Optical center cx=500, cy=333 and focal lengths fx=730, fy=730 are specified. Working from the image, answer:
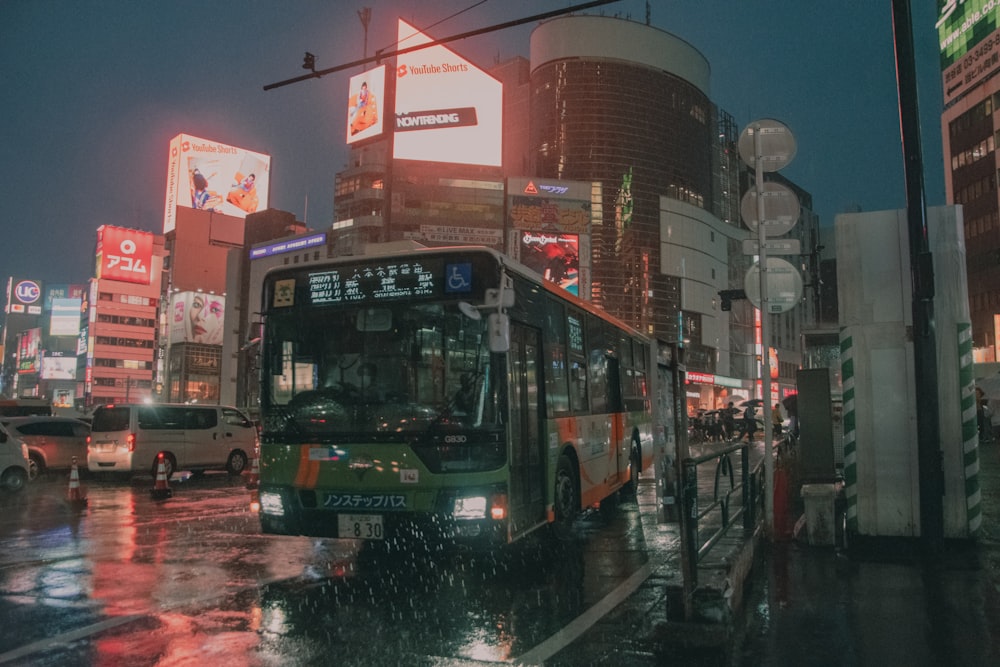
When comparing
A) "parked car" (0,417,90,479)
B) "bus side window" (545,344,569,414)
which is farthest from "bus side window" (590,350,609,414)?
"parked car" (0,417,90,479)

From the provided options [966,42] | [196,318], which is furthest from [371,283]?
[196,318]

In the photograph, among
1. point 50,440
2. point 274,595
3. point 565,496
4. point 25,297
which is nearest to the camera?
point 274,595

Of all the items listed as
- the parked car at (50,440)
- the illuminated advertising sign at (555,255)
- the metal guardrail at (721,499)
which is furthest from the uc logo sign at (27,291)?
the metal guardrail at (721,499)

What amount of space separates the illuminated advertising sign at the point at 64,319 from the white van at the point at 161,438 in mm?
101515

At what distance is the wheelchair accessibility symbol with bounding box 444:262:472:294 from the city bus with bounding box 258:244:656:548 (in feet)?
0.05

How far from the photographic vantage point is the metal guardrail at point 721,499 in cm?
495

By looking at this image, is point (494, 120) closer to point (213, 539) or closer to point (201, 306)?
point (213, 539)

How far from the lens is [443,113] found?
5228 centimetres

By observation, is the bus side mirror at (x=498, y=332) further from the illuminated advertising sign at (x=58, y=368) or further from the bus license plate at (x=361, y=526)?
the illuminated advertising sign at (x=58, y=368)

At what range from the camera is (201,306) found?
299 feet

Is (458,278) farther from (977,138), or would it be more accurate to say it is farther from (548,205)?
(977,138)

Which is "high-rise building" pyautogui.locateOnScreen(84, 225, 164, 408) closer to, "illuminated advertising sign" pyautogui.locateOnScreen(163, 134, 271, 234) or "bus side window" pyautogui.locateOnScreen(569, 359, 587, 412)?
"illuminated advertising sign" pyautogui.locateOnScreen(163, 134, 271, 234)

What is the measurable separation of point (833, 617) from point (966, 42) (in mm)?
66526

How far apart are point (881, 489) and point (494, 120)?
48.9 metres
